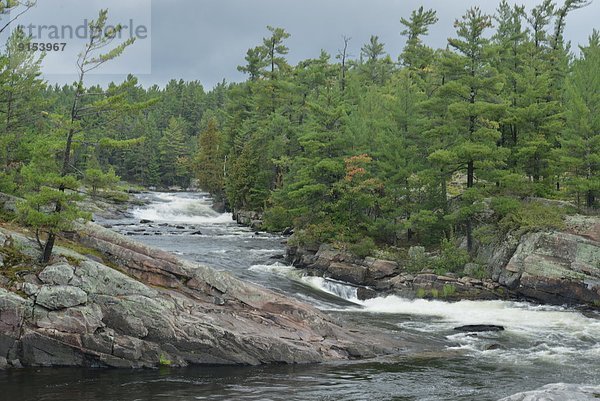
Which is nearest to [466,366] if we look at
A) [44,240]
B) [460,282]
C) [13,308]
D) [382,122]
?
[460,282]

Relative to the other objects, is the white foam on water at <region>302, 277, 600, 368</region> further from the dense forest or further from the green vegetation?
the green vegetation

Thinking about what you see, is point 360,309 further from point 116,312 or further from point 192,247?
point 192,247

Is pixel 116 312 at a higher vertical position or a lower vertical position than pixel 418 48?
lower

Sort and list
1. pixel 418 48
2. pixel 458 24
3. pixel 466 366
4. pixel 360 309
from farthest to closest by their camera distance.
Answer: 1. pixel 418 48
2. pixel 458 24
3. pixel 360 309
4. pixel 466 366

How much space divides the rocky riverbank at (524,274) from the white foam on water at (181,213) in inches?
1420

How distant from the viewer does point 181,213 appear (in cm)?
6656

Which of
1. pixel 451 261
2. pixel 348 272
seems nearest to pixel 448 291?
pixel 451 261

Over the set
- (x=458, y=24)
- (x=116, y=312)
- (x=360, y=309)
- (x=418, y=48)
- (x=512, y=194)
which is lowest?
(x=360, y=309)

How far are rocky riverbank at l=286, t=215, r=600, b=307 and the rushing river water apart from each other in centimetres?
90

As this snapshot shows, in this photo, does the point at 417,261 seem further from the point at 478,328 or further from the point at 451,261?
the point at 478,328

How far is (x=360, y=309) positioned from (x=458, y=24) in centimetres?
1768

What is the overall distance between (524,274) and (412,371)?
13.0 meters

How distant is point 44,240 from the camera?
18469mm

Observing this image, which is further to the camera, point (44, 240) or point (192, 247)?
point (192, 247)
